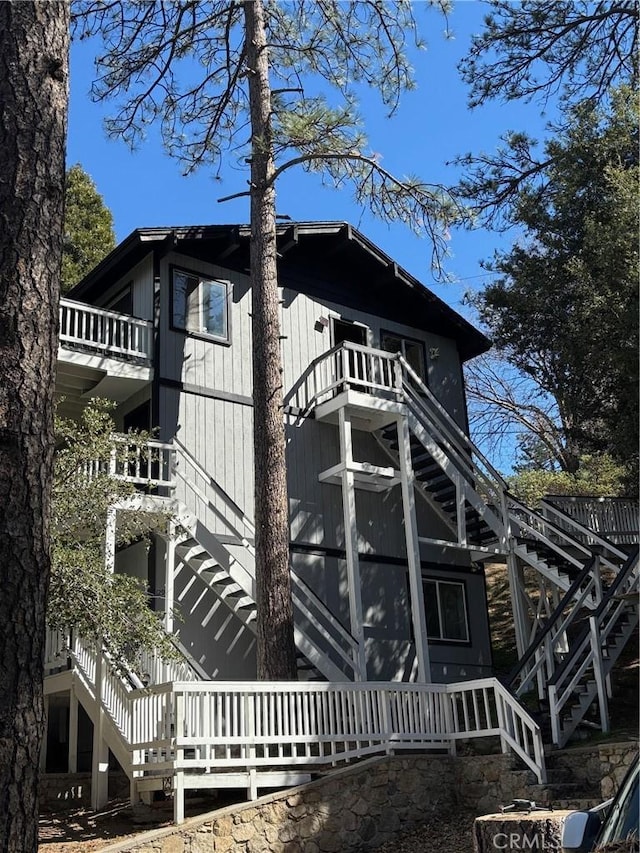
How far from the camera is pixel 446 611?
18.1 metres

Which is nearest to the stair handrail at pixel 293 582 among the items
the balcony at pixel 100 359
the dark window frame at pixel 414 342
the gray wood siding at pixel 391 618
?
the gray wood siding at pixel 391 618

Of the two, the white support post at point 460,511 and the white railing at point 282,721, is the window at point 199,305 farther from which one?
the white railing at point 282,721

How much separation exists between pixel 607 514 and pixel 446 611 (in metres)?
4.41

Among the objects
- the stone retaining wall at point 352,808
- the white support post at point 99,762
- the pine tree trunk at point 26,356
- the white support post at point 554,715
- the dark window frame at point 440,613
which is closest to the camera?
the pine tree trunk at point 26,356

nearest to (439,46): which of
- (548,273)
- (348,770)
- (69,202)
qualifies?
(548,273)

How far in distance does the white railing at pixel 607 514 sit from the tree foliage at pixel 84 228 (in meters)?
17.6

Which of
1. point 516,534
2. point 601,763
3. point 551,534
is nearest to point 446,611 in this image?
point 516,534

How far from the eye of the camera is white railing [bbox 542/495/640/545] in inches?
764

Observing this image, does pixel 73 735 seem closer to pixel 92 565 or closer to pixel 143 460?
pixel 143 460

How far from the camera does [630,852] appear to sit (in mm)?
3779

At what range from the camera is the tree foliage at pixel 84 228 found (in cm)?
3041

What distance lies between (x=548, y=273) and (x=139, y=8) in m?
8.70

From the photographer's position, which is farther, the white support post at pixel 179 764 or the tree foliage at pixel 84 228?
the tree foliage at pixel 84 228
